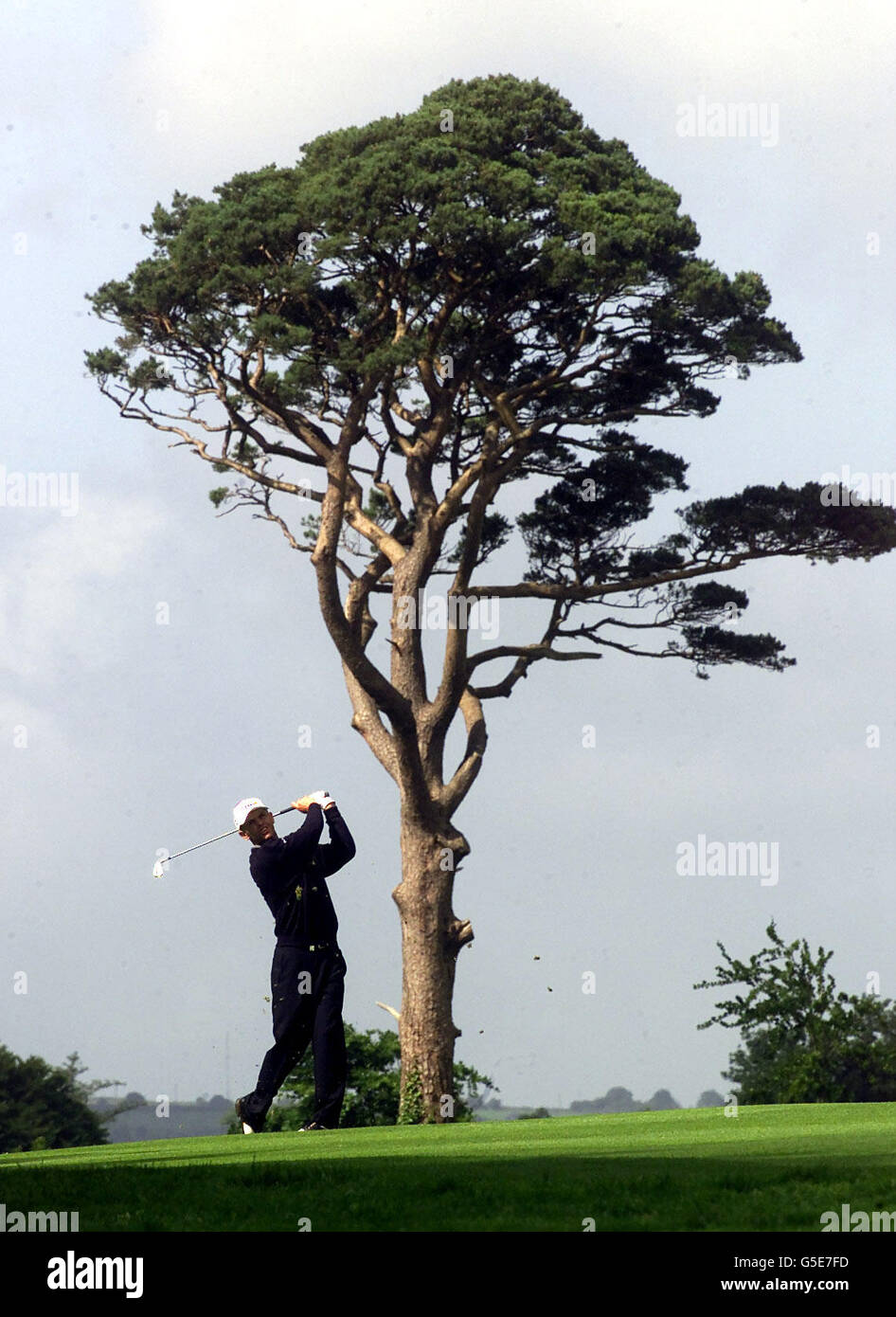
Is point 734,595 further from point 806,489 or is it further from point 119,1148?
point 119,1148

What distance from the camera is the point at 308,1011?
10.9 meters

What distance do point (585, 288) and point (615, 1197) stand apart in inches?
704

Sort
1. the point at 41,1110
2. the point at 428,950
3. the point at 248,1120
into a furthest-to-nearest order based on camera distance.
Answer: the point at 41,1110 → the point at 428,950 → the point at 248,1120

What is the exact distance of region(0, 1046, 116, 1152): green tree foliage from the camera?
139ft

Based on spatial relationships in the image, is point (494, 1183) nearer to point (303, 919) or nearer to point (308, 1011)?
point (303, 919)

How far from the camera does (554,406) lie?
25062mm

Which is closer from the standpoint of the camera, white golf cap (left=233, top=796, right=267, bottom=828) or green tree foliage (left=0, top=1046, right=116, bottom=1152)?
white golf cap (left=233, top=796, right=267, bottom=828)

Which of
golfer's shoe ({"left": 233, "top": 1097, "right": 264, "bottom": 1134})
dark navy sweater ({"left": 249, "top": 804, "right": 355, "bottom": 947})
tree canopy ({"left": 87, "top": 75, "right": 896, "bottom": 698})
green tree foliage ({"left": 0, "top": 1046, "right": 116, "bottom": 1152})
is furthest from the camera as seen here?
green tree foliage ({"left": 0, "top": 1046, "right": 116, "bottom": 1152})

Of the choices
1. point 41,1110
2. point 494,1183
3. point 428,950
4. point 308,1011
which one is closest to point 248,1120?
point 308,1011

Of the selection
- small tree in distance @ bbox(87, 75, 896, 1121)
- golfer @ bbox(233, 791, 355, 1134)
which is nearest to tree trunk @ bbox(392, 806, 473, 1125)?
small tree in distance @ bbox(87, 75, 896, 1121)

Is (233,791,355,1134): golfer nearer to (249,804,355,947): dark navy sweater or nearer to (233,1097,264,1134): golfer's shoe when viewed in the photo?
(249,804,355,947): dark navy sweater

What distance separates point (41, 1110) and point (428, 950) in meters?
24.2

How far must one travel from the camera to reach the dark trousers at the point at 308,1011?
1078 cm
